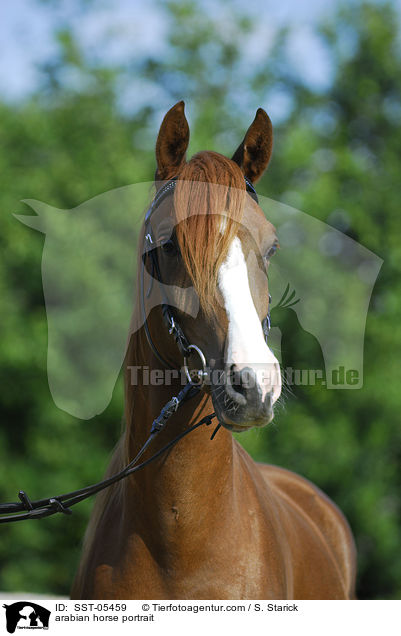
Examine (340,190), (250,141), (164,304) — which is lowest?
(164,304)

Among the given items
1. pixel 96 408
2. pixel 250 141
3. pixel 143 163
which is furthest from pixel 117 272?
pixel 250 141

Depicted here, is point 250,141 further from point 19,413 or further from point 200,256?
point 19,413

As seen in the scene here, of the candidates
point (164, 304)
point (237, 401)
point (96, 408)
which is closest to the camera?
point (237, 401)

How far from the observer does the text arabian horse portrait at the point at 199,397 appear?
6.92 ft

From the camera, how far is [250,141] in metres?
2.62

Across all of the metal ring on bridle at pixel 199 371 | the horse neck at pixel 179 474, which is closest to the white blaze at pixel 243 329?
the metal ring on bridle at pixel 199 371

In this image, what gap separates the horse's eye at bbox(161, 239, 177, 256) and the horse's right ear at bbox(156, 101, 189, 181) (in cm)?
37

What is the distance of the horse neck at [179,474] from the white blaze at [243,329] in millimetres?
475

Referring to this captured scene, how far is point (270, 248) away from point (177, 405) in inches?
27.8
